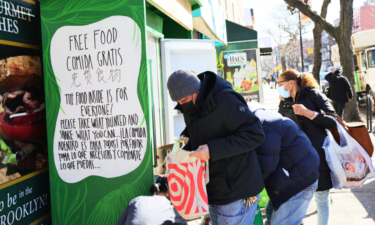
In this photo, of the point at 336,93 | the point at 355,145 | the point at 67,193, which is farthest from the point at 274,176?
the point at 336,93

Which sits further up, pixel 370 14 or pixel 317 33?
pixel 370 14

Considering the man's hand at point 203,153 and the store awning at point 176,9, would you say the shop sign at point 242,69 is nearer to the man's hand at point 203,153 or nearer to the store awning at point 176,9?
the store awning at point 176,9

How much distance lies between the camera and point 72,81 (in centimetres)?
313

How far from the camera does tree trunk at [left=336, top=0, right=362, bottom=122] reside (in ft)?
36.0

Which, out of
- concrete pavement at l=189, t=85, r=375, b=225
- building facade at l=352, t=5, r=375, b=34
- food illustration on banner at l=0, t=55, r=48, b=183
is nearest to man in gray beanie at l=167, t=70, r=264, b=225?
food illustration on banner at l=0, t=55, r=48, b=183

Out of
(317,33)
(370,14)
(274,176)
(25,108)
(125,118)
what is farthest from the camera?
(370,14)

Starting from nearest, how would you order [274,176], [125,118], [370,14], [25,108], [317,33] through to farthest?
[274,176] → [125,118] → [25,108] → [317,33] → [370,14]

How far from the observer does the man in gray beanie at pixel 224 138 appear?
206cm

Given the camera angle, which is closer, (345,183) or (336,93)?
(345,183)

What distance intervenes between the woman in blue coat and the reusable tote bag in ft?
1.64

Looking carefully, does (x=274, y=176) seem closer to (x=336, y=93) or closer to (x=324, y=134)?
(x=324, y=134)

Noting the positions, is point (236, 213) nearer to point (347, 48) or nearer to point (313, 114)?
point (313, 114)

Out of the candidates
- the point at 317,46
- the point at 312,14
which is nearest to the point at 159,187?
the point at 312,14

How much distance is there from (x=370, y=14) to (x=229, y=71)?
2931 centimetres
